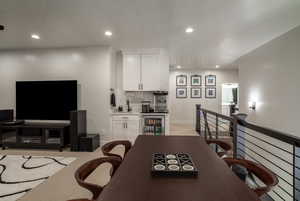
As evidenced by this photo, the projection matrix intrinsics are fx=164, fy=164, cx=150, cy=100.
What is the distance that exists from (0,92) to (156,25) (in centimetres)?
493

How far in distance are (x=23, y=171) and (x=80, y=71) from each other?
104 inches

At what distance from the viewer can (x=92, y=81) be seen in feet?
14.8

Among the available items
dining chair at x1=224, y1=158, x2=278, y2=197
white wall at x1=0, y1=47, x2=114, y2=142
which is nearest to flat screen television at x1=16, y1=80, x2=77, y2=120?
white wall at x1=0, y1=47, x2=114, y2=142

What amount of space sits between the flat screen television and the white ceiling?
106cm

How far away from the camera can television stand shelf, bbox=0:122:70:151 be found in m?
4.11

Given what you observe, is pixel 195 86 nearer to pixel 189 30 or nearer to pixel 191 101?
pixel 191 101

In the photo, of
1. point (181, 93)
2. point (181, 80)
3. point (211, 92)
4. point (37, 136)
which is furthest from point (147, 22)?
point (211, 92)

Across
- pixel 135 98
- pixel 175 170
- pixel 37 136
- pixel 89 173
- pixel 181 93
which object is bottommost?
pixel 37 136

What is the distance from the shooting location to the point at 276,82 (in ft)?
12.6

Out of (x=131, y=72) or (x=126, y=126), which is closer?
(x=126, y=126)

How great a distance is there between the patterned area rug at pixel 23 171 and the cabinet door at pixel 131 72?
239 centimetres

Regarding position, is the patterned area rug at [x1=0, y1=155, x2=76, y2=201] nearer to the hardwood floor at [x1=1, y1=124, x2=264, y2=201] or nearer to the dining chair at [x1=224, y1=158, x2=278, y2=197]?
the hardwood floor at [x1=1, y1=124, x2=264, y2=201]

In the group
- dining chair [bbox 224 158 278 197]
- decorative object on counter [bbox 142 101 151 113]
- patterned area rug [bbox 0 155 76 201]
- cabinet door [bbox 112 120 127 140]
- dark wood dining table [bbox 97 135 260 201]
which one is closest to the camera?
dark wood dining table [bbox 97 135 260 201]

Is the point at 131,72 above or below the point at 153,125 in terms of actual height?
above
